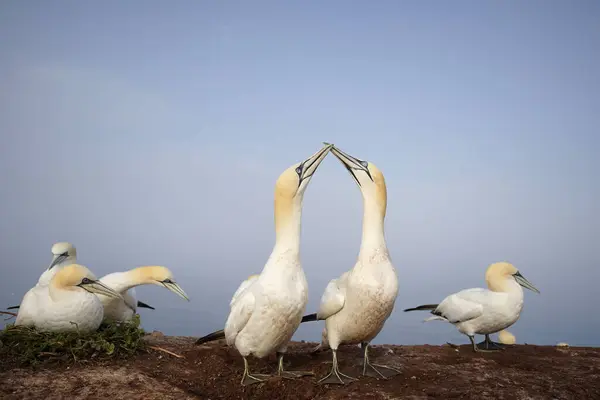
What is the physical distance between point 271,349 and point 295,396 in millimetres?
603

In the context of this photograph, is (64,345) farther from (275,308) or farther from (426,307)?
(426,307)

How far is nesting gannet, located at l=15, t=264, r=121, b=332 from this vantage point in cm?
733

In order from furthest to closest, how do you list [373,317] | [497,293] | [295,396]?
1. [497,293]
2. [373,317]
3. [295,396]

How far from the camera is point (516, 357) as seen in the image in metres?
8.20

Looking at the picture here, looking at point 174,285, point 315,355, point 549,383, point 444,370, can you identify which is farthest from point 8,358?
point 549,383

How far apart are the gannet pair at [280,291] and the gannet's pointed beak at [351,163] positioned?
430mm

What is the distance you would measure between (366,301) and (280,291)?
3.54 feet

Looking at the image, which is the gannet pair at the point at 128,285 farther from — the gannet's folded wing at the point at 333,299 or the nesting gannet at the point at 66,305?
the gannet's folded wing at the point at 333,299

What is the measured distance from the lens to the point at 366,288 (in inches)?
262

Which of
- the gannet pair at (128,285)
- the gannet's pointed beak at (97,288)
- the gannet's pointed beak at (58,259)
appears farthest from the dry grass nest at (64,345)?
the gannet's pointed beak at (58,259)

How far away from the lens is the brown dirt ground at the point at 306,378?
20.5ft

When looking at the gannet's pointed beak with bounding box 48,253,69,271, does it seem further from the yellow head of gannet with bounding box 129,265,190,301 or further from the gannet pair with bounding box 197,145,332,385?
the gannet pair with bounding box 197,145,332,385

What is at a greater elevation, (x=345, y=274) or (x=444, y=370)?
(x=345, y=274)

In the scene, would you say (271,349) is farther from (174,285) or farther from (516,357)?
(516,357)
